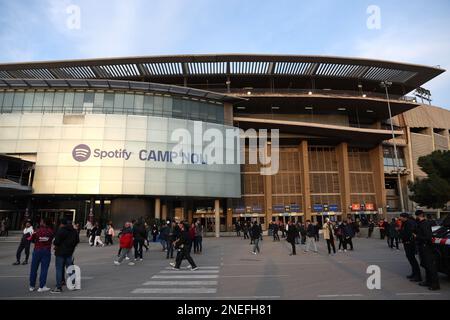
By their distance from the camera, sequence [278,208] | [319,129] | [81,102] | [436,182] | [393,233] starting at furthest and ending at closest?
[278,208] < [319,129] < [81,102] < [436,182] < [393,233]

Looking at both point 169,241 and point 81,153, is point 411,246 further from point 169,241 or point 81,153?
point 81,153

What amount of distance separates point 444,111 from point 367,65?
91.9 feet

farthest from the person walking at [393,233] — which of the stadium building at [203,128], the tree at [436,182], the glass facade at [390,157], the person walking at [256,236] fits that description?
the glass facade at [390,157]

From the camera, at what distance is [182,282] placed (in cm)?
902

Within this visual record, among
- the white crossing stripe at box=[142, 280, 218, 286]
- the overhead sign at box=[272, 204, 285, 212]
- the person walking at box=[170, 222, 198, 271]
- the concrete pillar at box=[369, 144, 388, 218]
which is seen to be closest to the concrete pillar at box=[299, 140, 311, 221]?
the overhead sign at box=[272, 204, 285, 212]

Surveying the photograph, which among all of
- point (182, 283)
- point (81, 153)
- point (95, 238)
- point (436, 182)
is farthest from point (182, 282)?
point (436, 182)

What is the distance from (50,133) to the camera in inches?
1331

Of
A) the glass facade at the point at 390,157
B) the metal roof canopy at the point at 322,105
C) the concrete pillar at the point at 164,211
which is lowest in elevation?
the concrete pillar at the point at 164,211

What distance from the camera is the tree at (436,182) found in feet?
104

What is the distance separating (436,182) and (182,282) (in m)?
32.4

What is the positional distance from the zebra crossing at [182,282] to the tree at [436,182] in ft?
98.3

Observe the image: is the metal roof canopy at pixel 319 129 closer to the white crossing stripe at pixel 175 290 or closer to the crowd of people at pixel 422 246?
the crowd of people at pixel 422 246

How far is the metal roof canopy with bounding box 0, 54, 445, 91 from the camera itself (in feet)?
130
